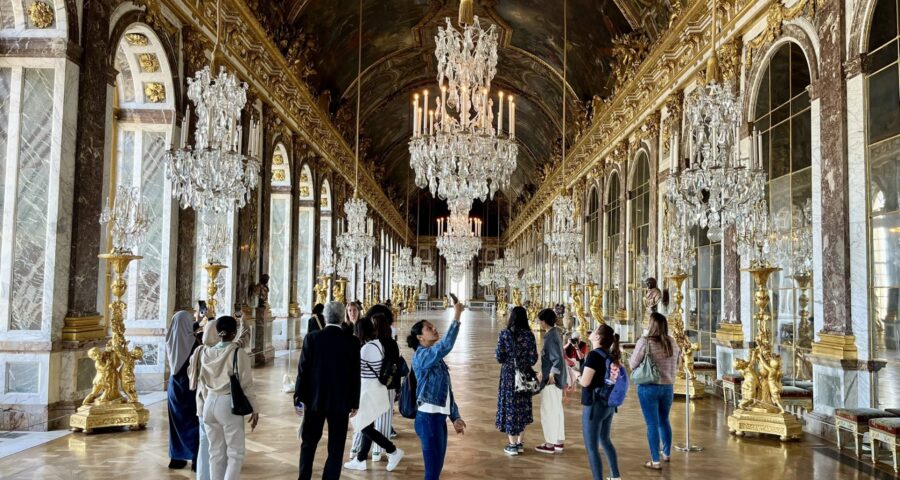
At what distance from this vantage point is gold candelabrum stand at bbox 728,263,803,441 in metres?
7.04

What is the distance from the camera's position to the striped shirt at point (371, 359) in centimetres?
539

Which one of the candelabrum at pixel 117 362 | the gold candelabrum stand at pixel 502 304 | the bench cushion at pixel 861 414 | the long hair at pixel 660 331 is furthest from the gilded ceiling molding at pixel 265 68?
the gold candelabrum stand at pixel 502 304

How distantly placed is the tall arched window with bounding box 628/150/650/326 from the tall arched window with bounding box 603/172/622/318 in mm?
1117

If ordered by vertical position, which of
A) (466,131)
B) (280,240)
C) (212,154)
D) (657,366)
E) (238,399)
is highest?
(466,131)

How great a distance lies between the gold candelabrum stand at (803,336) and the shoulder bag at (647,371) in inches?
140

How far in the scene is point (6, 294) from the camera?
6.91 meters

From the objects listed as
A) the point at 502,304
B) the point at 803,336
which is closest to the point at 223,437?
Answer: the point at 803,336

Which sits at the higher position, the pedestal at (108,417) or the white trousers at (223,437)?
the white trousers at (223,437)

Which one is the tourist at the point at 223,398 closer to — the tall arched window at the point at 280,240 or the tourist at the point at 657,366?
the tourist at the point at 657,366

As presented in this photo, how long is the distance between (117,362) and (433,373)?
4.18m

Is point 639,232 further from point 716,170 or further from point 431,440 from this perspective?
point 431,440

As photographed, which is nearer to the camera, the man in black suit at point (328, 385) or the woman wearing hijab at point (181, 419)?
the man in black suit at point (328, 385)

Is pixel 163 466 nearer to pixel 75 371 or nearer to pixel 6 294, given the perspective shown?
pixel 75 371

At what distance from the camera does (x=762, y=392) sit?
24.1ft
